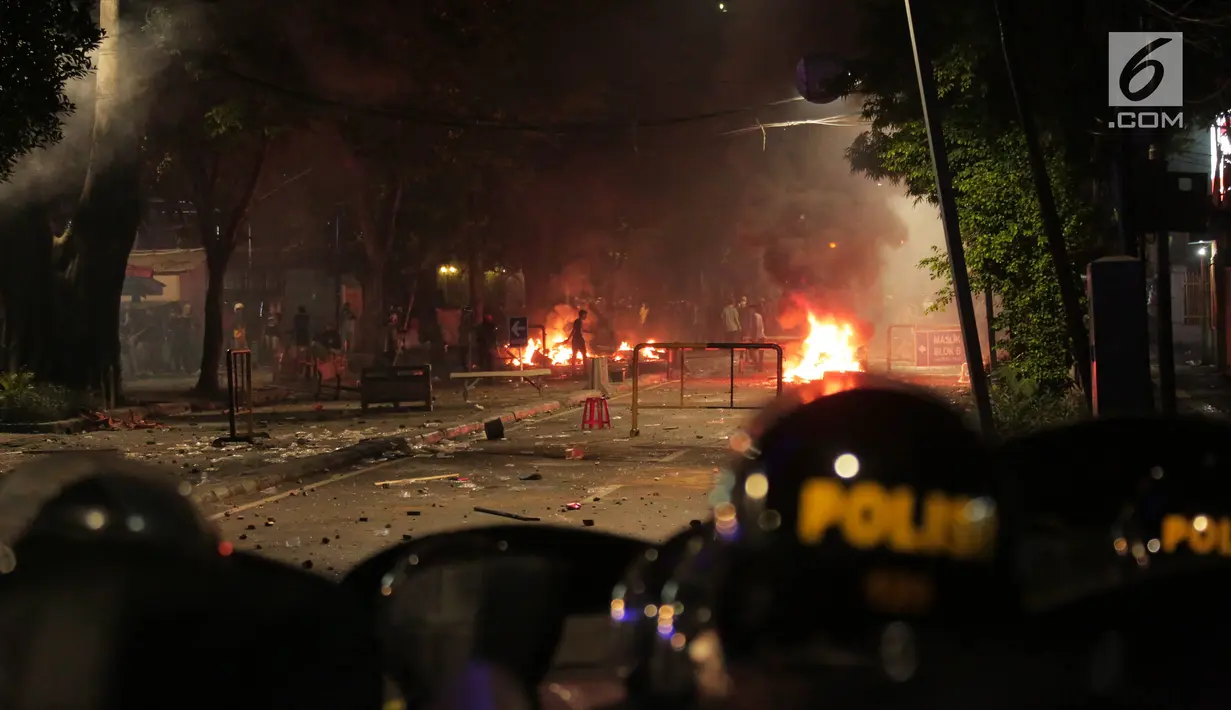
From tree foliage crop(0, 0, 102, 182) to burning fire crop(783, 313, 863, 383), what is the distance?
1731 cm

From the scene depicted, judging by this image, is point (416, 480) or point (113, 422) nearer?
point (416, 480)

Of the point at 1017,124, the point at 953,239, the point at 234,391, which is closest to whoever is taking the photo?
the point at 953,239

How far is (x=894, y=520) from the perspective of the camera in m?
1.97

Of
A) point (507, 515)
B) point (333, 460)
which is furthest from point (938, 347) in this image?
point (507, 515)

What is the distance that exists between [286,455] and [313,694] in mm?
13404

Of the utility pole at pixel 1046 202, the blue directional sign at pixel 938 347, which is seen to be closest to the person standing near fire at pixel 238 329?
the blue directional sign at pixel 938 347

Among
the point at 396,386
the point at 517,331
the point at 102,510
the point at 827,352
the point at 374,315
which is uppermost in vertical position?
the point at 374,315

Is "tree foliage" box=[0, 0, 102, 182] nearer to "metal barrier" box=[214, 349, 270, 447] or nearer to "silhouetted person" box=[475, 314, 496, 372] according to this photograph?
"metal barrier" box=[214, 349, 270, 447]

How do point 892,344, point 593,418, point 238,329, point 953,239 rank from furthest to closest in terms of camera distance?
point 238,329
point 892,344
point 593,418
point 953,239

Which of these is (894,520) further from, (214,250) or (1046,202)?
(214,250)

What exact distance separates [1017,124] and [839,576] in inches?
597

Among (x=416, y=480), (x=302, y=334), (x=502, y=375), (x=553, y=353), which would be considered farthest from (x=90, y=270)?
(x=553, y=353)

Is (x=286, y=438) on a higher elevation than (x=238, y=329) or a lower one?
lower

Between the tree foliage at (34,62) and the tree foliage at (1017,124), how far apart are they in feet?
37.0
